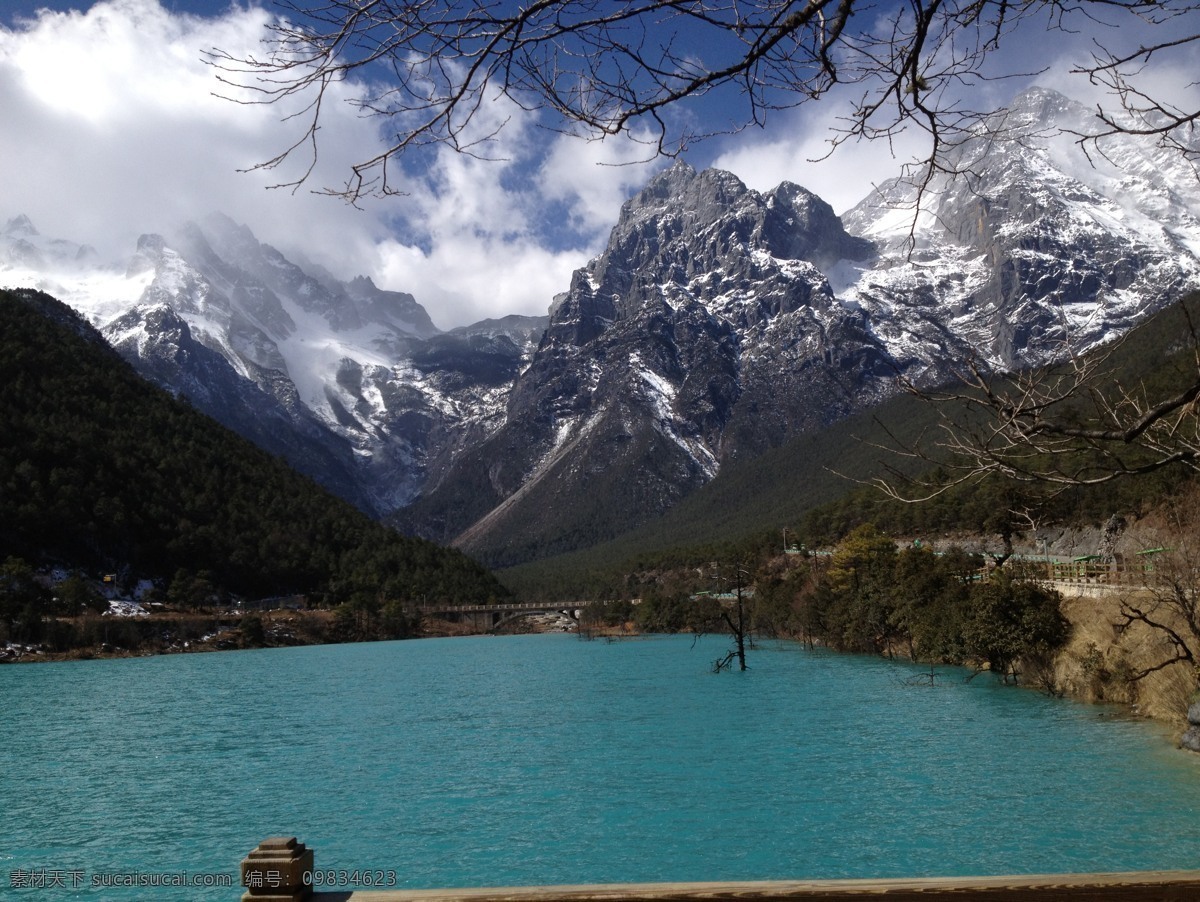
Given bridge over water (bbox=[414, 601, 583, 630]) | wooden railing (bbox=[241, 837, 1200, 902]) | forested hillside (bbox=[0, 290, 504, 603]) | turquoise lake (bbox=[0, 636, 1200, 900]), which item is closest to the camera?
wooden railing (bbox=[241, 837, 1200, 902])

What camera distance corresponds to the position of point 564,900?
11.9ft

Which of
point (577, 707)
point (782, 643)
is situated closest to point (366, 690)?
point (577, 707)

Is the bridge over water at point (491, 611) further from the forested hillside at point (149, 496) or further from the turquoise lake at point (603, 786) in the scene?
the turquoise lake at point (603, 786)

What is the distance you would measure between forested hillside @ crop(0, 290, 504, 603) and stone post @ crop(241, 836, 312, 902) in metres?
100

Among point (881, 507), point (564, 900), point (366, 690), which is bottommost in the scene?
point (366, 690)

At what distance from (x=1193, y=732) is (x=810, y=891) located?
21447mm

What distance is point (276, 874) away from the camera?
3.67 meters

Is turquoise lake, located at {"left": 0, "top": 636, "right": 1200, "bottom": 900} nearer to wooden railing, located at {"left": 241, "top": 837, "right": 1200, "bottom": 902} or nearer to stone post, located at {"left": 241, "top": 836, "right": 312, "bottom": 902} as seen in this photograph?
wooden railing, located at {"left": 241, "top": 837, "right": 1200, "bottom": 902}

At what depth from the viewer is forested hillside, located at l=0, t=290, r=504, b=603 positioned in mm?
96500

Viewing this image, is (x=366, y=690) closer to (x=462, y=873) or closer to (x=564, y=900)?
(x=462, y=873)

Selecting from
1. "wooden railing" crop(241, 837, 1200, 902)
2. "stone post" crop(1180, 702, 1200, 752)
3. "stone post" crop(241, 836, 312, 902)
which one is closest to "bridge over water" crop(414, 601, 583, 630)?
"stone post" crop(1180, 702, 1200, 752)

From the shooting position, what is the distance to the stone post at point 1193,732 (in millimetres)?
20094

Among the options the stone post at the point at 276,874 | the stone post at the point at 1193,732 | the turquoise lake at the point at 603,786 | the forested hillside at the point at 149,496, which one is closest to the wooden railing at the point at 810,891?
the stone post at the point at 276,874

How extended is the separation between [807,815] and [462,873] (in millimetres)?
6850
